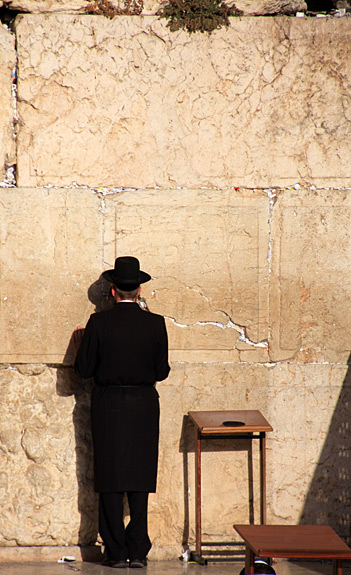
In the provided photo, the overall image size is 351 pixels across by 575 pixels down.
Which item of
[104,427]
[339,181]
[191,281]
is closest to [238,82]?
[339,181]

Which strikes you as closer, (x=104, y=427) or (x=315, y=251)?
(x=104, y=427)

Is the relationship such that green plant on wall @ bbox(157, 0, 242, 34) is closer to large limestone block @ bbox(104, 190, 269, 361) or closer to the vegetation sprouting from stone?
the vegetation sprouting from stone

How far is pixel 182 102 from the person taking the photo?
4805mm

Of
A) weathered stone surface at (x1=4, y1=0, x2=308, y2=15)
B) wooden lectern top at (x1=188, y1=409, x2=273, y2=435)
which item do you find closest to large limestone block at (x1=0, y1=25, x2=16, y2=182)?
weathered stone surface at (x1=4, y1=0, x2=308, y2=15)

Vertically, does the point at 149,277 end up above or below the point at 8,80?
below

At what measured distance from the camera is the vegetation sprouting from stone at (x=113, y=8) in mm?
4801

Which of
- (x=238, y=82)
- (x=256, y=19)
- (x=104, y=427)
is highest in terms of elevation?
(x=256, y=19)

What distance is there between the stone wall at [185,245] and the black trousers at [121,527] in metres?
0.30

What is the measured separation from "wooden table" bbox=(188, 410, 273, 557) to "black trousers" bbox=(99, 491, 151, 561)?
1.05 feet

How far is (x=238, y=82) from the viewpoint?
4820mm

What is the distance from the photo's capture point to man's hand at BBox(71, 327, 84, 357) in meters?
4.76

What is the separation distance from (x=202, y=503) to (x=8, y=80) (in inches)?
112

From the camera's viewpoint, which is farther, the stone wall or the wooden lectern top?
the stone wall

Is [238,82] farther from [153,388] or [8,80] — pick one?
[153,388]
